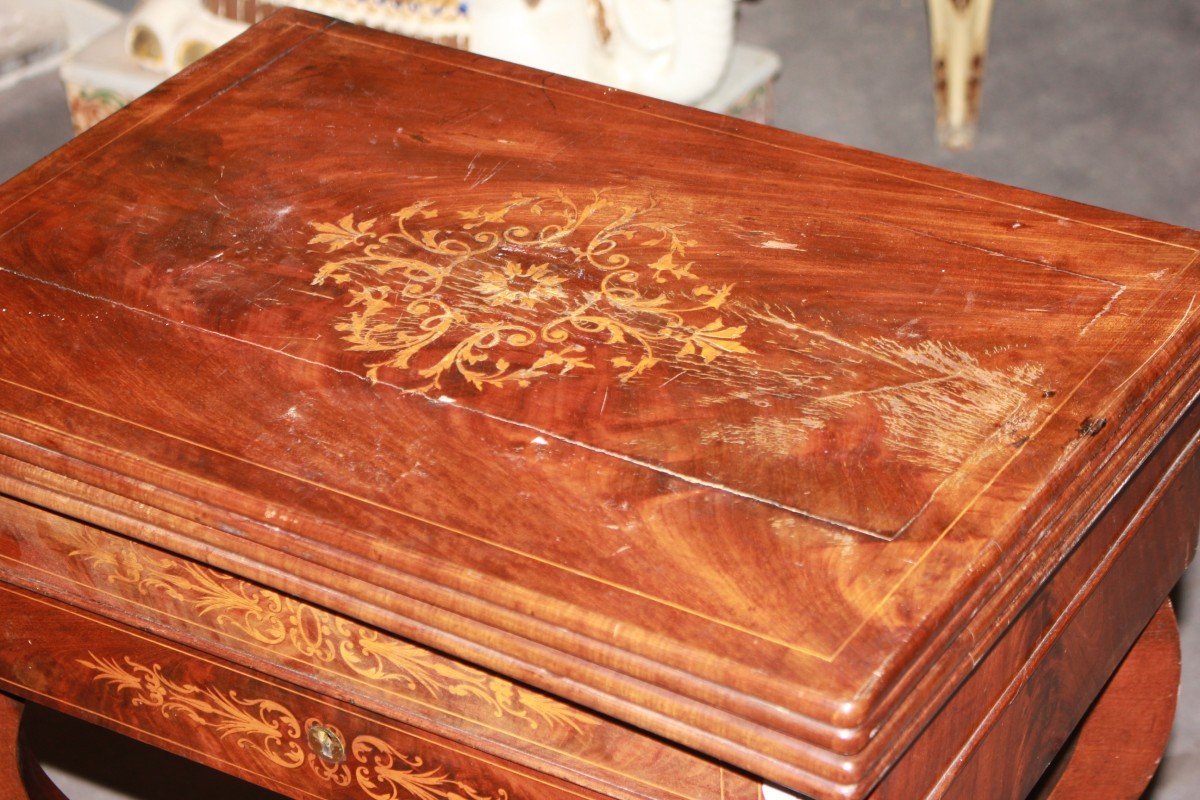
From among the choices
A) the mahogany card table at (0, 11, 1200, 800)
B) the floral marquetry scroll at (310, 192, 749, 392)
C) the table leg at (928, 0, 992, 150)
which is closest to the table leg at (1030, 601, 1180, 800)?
the mahogany card table at (0, 11, 1200, 800)

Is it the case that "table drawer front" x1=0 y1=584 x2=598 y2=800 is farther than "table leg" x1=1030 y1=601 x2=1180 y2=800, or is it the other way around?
"table leg" x1=1030 y1=601 x2=1180 y2=800

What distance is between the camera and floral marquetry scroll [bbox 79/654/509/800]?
51.7 inches

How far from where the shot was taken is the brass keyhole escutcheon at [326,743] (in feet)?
4.40

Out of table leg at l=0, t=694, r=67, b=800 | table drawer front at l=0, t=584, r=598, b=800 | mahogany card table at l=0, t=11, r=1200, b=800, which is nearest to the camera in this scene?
mahogany card table at l=0, t=11, r=1200, b=800

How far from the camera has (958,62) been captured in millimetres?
2850

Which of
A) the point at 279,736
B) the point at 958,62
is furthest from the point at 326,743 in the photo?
the point at 958,62

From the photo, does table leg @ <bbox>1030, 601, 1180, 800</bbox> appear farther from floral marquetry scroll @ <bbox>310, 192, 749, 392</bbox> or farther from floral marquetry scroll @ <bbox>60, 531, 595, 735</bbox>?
floral marquetry scroll @ <bbox>60, 531, 595, 735</bbox>

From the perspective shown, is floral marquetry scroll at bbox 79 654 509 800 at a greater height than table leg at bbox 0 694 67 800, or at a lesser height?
greater

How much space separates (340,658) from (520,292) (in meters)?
0.35

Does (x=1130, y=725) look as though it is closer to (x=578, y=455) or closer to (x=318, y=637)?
(x=578, y=455)

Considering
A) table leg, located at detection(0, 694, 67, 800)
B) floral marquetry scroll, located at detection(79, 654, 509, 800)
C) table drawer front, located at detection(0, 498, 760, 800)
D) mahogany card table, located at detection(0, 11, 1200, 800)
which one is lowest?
table leg, located at detection(0, 694, 67, 800)

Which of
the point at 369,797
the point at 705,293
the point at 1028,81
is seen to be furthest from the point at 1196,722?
the point at 1028,81

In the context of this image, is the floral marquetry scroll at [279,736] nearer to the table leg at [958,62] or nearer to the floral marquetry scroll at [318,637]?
the floral marquetry scroll at [318,637]

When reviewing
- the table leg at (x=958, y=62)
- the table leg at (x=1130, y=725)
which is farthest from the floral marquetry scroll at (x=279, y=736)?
the table leg at (x=958, y=62)
